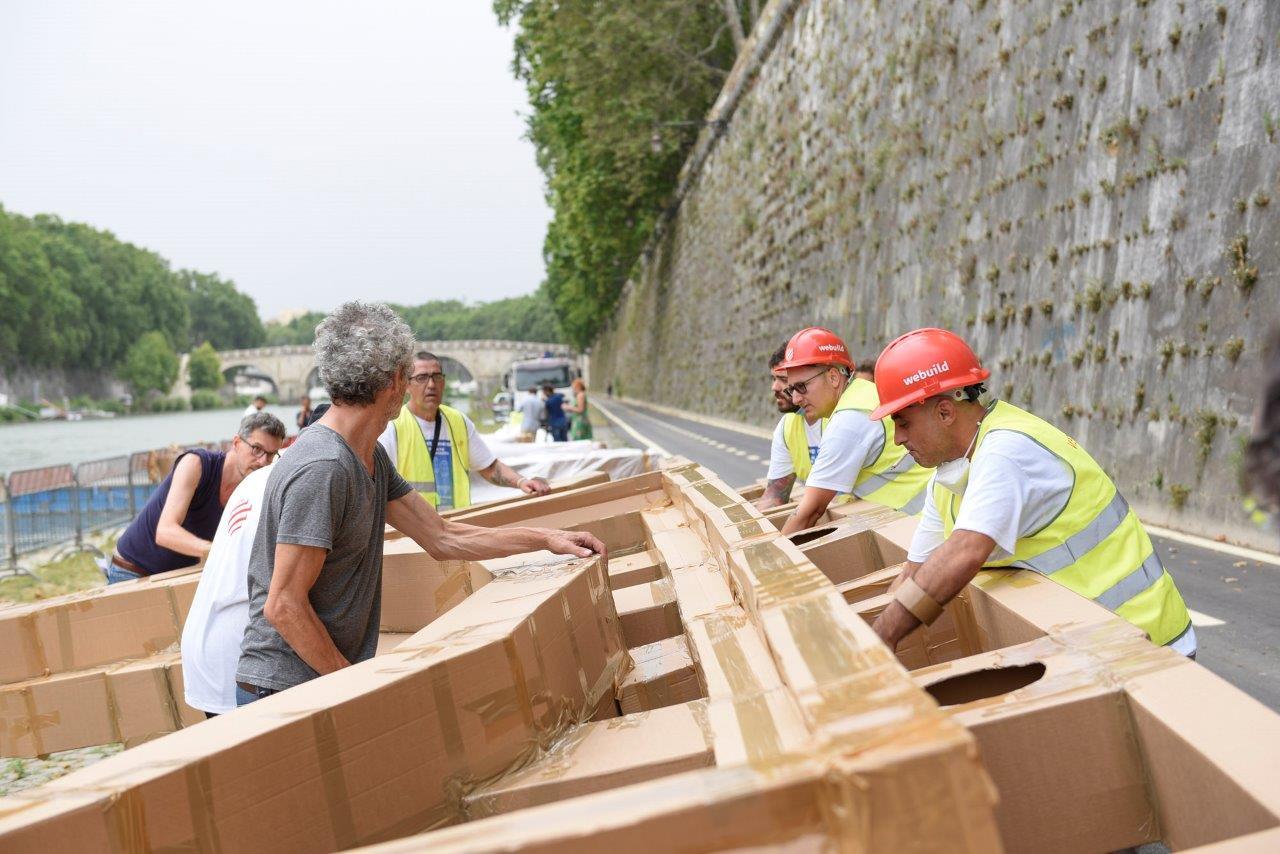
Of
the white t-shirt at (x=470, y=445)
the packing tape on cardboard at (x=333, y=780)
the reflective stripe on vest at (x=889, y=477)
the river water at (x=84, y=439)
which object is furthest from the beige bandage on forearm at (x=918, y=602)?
the river water at (x=84, y=439)

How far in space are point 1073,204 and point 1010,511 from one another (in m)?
9.67

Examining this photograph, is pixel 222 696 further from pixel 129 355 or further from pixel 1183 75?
pixel 129 355

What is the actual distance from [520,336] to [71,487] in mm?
146726

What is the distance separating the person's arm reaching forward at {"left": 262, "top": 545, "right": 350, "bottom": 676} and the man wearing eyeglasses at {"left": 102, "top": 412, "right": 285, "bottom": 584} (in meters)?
2.89

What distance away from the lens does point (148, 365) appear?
10138 cm

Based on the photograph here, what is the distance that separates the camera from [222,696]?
3359 mm

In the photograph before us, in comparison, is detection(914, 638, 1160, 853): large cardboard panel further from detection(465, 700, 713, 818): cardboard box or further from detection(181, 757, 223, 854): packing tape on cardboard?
detection(181, 757, 223, 854): packing tape on cardboard

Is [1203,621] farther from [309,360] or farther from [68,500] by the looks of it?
[309,360]

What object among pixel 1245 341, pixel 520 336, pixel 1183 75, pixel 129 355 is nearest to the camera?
pixel 1245 341

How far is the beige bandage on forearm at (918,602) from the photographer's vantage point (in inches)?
105

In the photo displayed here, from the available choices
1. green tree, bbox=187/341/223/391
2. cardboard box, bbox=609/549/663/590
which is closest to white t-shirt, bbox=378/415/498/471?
cardboard box, bbox=609/549/663/590

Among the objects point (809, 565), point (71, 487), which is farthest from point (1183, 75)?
point (71, 487)

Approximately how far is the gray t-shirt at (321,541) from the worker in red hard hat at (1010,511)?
1.35 meters

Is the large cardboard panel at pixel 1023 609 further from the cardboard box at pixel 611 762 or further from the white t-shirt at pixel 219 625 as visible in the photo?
the white t-shirt at pixel 219 625
